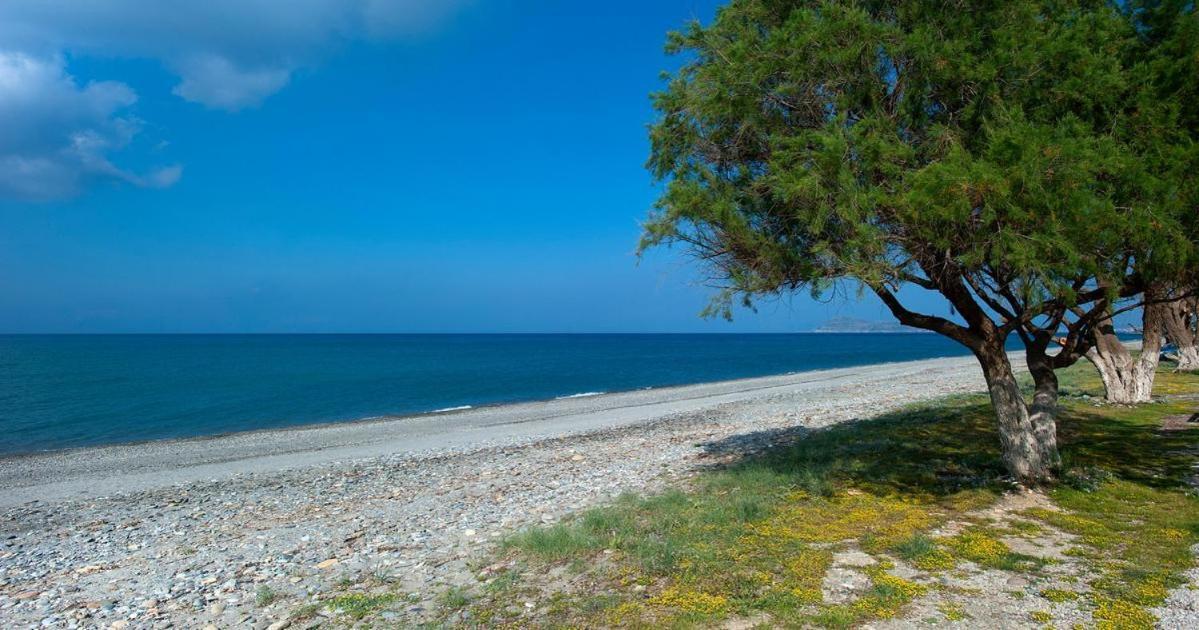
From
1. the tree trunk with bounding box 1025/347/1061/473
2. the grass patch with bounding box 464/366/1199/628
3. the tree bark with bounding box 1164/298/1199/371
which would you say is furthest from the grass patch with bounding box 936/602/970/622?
the tree bark with bounding box 1164/298/1199/371

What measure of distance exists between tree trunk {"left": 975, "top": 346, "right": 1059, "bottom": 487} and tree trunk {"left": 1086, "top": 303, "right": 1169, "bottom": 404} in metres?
11.3

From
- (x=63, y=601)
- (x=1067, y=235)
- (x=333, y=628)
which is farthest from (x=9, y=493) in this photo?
(x=1067, y=235)

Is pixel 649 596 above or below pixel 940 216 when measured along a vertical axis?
below

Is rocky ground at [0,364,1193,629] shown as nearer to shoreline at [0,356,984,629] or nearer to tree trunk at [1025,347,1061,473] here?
shoreline at [0,356,984,629]

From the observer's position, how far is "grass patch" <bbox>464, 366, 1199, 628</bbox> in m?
6.32

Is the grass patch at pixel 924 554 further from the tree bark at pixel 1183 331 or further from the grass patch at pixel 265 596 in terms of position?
the tree bark at pixel 1183 331

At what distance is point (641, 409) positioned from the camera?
111ft

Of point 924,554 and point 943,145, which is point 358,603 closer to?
point 924,554

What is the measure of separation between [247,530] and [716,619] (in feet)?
31.9

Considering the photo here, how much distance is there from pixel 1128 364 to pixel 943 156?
16279 mm

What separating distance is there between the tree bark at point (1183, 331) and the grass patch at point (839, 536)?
14.2m

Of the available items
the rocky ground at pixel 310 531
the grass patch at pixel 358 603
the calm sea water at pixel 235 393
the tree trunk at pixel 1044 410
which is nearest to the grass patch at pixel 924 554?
the rocky ground at pixel 310 531

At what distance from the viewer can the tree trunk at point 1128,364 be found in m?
19.0

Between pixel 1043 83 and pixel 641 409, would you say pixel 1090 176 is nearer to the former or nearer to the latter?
pixel 1043 83
